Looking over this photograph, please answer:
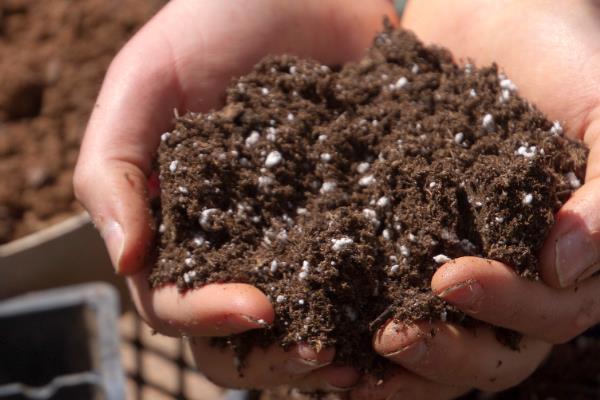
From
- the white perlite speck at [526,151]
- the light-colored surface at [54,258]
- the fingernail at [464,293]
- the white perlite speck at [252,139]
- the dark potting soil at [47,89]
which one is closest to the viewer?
the fingernail at [464,293]

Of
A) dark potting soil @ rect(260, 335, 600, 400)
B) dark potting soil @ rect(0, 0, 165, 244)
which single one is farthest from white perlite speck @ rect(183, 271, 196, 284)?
dark potting soil @ rect(0, 0, 165, 244)

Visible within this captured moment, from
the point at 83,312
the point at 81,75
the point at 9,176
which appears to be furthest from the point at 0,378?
the point at 81,75

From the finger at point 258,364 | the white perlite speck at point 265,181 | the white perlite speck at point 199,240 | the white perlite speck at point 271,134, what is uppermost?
the white perlite speck at point 271,134

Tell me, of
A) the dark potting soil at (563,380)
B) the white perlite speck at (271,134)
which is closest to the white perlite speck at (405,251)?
the white perlite speck at (271,134)

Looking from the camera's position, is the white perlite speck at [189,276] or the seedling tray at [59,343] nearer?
the white perlite speck at [189,276]

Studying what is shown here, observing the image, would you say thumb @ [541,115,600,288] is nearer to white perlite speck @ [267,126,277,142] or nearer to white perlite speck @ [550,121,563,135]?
white perlite speck @ [550,121,563,135]

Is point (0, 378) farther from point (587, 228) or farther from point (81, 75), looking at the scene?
point (587, 228)

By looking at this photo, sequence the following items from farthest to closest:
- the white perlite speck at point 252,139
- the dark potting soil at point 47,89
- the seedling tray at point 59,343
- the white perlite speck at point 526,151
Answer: the dark potting soil at point 47,89 < the seedling tray at point 59,343 < the white perlite speck at point 252,139 < the white perlite speck at point 526,151

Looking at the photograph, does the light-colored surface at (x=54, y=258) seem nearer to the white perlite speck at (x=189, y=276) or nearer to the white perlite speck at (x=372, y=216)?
the white perlite speck at (x=189, y=276)
